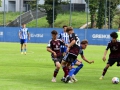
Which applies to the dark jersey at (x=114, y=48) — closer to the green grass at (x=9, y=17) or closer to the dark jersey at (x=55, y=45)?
the dark jersey at (x=55, y=45)

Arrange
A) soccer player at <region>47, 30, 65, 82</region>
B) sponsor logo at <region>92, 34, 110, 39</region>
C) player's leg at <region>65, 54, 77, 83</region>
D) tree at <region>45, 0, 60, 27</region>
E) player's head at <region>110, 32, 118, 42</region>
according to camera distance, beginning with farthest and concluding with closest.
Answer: tree at <region>45, 0, 60, 27</region>, sponsor logo at <region>92, 34, 110, 39</region>, player's head at <region>110, 32, 118, 42</region>, soccer player at <region>47, 30, 65, 82</region>, player's leg at <region>65, 54, 77, 83</region>

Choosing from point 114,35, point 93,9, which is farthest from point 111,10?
point 114,35

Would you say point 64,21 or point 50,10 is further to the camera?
point 64,21

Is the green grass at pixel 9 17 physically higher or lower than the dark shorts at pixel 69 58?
higher

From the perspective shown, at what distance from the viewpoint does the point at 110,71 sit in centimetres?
2006

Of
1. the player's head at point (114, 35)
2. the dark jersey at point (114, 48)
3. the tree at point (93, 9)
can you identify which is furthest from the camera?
the tree at point (93, 9)

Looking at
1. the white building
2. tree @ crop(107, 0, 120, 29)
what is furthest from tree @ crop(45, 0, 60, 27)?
tree @ crop(107, 0, 120, 29)

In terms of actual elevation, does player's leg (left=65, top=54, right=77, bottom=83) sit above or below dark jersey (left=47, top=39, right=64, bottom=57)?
below

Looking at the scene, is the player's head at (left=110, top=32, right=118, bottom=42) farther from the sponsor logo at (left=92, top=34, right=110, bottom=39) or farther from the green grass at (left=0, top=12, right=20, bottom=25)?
the green grass at (left=0, top=12, right=20, bottom=25)

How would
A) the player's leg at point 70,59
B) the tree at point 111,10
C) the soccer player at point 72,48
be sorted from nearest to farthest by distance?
the soccer player at point 72,48
the player's leg at point 70,59
the tree at point 111,10

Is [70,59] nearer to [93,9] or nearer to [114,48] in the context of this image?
[114,48]

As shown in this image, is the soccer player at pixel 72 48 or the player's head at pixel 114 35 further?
the player's head at pixel 114 35

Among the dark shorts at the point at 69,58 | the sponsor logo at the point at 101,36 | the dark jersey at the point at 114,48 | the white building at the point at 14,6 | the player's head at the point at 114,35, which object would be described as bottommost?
the sponsor logo at the point at 101,36

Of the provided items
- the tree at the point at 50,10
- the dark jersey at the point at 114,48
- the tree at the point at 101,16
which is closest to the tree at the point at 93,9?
the tree at the point at 101,16
